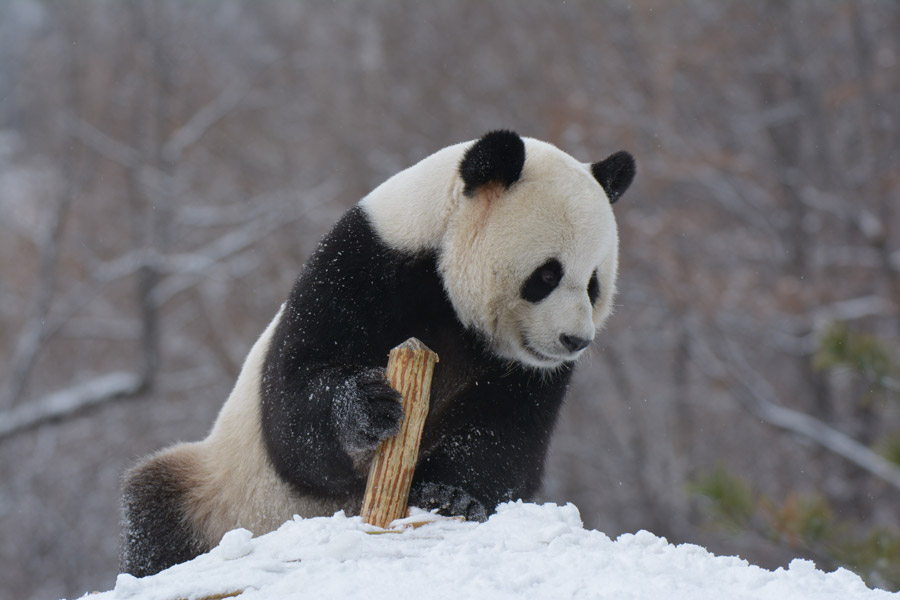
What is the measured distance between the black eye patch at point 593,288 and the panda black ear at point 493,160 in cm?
50

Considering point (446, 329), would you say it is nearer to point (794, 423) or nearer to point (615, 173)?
point (615, 173)

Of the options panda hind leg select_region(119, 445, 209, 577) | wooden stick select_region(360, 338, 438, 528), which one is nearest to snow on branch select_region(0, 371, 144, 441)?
panda hind leg select_region(119, 445, 209, 577)

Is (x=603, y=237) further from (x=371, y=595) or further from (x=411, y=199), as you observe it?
(x=371, y=595)

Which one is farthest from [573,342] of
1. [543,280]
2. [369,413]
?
[369,413]

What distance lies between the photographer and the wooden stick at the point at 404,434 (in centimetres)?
279

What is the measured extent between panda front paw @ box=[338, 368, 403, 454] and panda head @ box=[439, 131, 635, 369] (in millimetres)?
636

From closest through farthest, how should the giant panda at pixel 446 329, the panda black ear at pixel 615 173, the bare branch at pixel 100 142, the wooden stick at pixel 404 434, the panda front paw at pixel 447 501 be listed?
the wooden stick at pixel 404 434
the panda front paw at pixel 447 501
the giant panda at pixel 446 329
the panda black ear at pixel 615 173
the bare branch at pixel 100 142

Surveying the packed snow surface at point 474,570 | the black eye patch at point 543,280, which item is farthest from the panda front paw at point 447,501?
the black eye patch at point 543,280

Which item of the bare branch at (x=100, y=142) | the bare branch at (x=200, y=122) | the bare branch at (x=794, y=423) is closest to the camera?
the bare branch at (x=794, y=423)

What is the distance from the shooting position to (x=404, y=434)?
9.33 feet

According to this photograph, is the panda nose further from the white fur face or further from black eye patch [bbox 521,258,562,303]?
black eye patch [bbox 521,258,562,303]

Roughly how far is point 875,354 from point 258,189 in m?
14.3

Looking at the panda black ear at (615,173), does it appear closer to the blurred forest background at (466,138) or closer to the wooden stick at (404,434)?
the wooden stick at (404,434)

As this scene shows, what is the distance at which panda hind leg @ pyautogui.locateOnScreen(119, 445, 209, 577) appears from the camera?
369 cm
